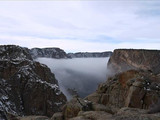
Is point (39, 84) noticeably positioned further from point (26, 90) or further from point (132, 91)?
point (132, 91)

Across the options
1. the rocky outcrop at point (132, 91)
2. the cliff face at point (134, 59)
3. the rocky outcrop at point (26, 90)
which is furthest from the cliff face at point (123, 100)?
the cliff face at point (134, 59)

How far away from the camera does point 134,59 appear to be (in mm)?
104938

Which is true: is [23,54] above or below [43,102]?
above

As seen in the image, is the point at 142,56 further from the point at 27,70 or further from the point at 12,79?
the point at 12,79

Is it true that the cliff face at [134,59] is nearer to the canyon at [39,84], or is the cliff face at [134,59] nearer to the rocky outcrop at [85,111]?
the canyon at [39,84]

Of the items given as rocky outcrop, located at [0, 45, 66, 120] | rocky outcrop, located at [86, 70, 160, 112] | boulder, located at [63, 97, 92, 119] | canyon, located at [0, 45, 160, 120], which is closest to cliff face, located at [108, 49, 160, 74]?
canyon, located at [0, 45, 160, 120]

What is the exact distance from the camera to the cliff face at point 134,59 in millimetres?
94625

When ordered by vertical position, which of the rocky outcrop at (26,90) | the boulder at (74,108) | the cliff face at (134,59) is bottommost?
the rocky outcrop at (26,90)

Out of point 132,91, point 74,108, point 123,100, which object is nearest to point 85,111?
point 74,108

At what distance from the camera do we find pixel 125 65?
367 feet

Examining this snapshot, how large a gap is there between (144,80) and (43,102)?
66.6 m

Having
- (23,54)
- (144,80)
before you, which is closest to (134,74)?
(144,80)

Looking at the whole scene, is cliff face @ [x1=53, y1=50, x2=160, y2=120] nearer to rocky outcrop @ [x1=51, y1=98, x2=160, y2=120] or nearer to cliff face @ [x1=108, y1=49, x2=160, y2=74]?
rocky outcrop @ [x1=51, y1=98, x2=160, y2=120]

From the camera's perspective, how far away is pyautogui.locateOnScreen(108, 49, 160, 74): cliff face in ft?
310
